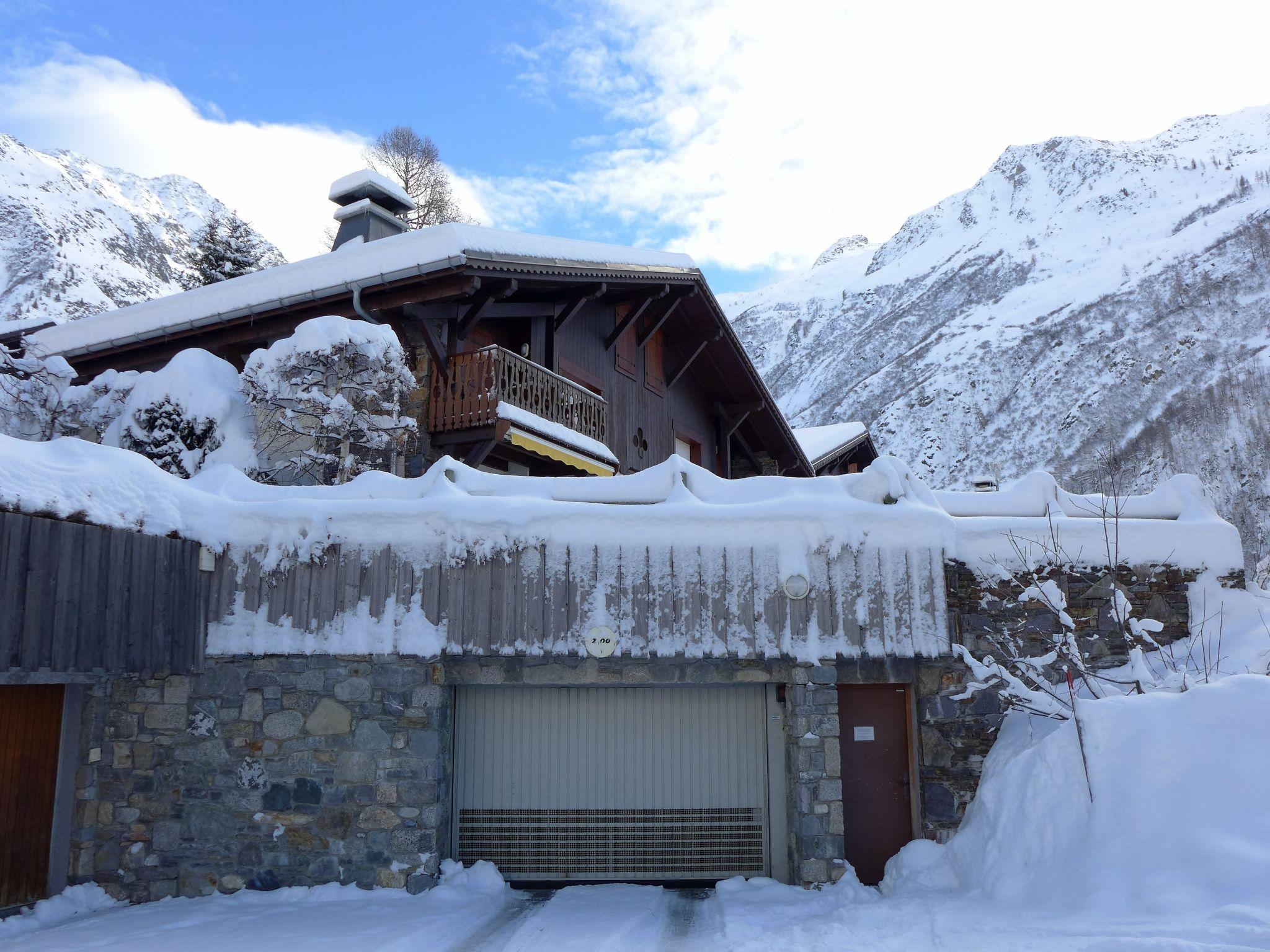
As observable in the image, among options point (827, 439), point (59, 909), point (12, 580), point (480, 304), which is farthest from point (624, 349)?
point (59, 909)

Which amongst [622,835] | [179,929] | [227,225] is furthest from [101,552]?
[227,225]

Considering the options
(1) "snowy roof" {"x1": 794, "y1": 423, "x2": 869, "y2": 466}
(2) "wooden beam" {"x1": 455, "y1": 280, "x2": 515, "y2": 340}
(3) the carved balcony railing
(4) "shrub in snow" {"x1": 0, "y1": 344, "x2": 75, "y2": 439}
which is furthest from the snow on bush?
(1) "snowy roof" {"x1": 794, "y1": 423, "x2": 869, "y2": 466}

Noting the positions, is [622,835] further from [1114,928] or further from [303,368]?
[303,368]

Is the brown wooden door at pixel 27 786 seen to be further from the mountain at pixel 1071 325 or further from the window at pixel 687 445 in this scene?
the mountain at pixel 1071 325

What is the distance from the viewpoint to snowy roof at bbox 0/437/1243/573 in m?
7.58

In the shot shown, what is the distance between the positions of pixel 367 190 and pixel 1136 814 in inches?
564

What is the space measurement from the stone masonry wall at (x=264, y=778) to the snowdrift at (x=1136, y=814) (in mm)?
4019

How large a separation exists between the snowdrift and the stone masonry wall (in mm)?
4019

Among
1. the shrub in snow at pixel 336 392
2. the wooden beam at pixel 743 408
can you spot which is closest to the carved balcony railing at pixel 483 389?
the shrub in snow at pixel 336 392

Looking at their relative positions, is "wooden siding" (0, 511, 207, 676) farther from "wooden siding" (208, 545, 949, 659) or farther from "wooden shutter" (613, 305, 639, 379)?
"wooden shutter" (613, 305, 639, 379)

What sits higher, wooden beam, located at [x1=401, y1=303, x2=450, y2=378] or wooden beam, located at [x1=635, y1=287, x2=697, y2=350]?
wooden beam, located at [x1=635, y1=287, x2=697, y2=350]

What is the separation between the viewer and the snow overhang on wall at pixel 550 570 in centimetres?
749

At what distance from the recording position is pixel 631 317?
1509 centimetres

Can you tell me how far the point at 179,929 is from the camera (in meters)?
6.35
